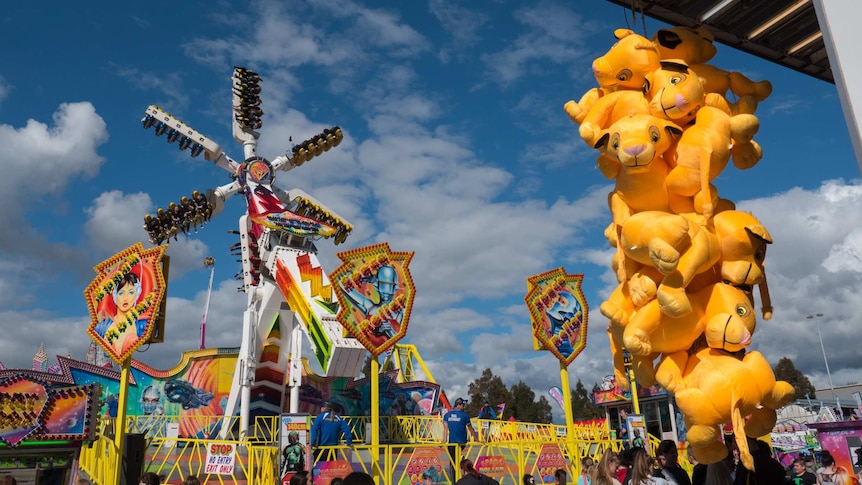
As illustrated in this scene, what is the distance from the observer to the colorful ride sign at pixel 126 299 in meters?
10.5

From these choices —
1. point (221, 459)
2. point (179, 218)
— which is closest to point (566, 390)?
point (221, 459)

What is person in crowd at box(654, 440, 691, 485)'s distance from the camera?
555 centimetres

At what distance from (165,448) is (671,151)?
1913 cm

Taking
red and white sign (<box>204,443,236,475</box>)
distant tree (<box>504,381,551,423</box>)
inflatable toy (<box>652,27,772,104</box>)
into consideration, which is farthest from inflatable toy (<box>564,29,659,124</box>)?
distant tree (<box>504,381,551,423</box>)

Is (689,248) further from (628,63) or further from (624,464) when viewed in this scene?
(624,464)

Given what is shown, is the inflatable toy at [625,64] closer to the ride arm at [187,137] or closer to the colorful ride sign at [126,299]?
the colorful ride sign at [126,299]

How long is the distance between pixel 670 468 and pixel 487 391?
5460 cm

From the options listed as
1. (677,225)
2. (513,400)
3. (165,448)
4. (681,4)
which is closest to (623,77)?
(681,4)

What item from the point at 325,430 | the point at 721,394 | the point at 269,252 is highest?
the point at 269,252

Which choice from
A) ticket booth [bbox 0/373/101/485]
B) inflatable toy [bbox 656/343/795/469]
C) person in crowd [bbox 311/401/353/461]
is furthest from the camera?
person in crowd [bbox 311/401/353/461]

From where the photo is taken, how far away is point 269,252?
22.8 metres

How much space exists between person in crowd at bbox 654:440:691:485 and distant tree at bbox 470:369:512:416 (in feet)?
170

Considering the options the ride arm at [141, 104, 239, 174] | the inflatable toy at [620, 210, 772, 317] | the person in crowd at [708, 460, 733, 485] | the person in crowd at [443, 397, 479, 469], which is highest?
the ride arm at [141, 104, 239, 174]

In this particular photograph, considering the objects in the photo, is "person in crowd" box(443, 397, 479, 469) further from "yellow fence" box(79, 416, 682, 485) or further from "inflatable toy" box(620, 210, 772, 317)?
"inflatable toy" box(620, 210, 772, 317)
